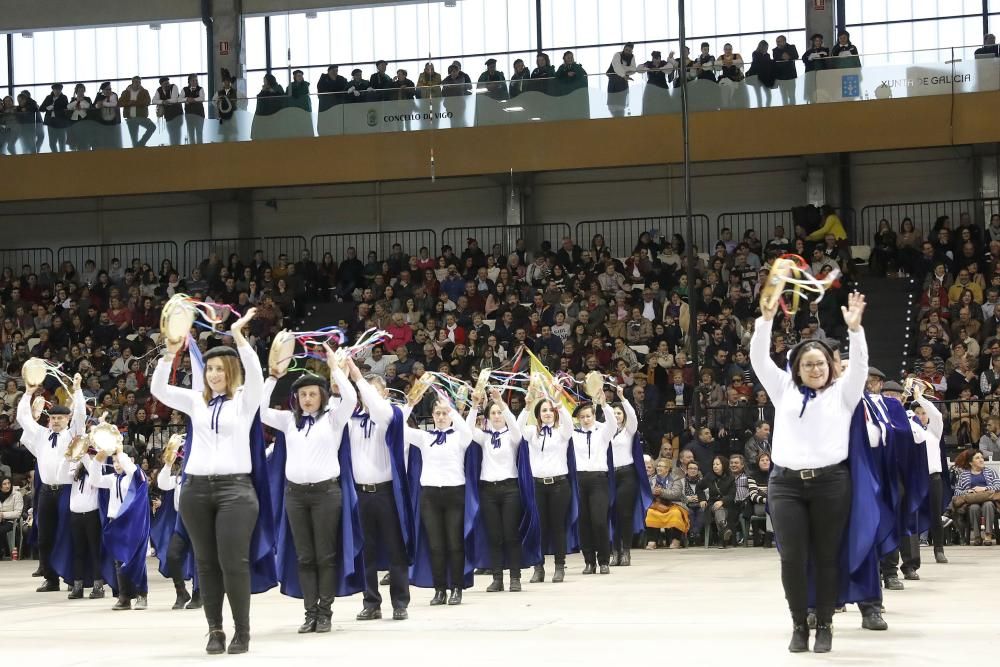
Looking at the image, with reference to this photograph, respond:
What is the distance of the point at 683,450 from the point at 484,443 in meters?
7.27

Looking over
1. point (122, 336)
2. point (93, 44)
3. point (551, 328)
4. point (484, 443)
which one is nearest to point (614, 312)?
point (551, 328)

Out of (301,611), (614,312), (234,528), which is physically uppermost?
(614,312)

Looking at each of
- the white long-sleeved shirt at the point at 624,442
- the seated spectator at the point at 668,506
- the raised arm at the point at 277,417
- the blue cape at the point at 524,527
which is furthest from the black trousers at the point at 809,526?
the seated spectator at the point at 668,506

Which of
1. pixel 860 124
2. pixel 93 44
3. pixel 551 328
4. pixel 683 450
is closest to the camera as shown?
pixel 683 450

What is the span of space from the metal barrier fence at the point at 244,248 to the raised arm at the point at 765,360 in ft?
74.7

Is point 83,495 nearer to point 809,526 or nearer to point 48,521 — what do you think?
point 48,521

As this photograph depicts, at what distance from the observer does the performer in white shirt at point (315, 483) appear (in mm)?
9258

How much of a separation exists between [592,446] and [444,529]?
3.94m

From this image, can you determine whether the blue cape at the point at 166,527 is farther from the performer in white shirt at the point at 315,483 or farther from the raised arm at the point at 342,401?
the raised arm at the point at 342,401

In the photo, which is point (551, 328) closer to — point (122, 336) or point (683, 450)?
point (683, 450)

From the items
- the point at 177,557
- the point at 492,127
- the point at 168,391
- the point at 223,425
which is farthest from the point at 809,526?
the point at 492,127

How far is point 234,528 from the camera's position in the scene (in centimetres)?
791

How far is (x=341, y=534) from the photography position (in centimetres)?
948

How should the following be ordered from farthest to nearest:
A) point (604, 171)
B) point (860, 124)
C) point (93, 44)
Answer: point (93, 44), point (604, 171), point (860, 124)
